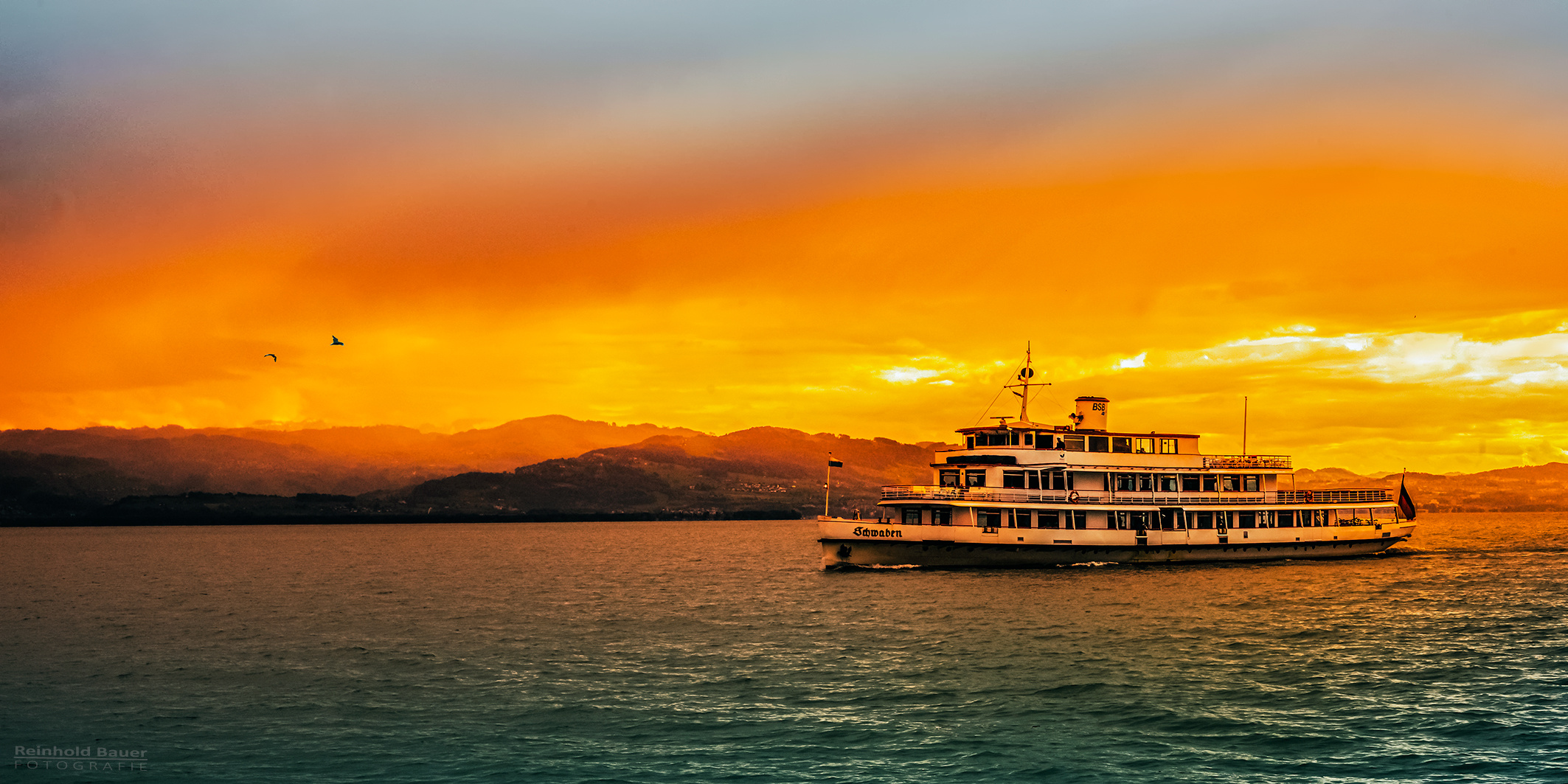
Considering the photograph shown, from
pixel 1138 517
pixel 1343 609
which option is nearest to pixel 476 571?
pixel 1138 517

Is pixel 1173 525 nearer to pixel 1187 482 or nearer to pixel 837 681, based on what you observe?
pixel 1187 482

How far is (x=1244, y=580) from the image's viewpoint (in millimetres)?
62844

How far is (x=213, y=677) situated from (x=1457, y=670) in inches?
1520

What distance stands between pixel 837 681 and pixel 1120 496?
139 feet

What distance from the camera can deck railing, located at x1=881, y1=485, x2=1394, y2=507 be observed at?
65.3 meters

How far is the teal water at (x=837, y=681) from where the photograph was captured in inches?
936

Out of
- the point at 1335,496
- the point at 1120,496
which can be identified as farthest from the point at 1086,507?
the point at 1335,496

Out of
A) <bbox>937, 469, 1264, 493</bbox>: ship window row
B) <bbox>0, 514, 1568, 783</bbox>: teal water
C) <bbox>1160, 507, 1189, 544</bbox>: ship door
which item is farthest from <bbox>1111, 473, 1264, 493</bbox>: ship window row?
<bbox>0, 514, 1568, 783</bbox>: teal water

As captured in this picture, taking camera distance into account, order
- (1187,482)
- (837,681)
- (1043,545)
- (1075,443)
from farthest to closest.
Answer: (1187,482) → (1075,443) → (1043,545) → (837,681)

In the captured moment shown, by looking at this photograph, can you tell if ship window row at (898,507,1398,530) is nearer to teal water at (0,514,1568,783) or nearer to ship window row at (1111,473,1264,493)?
ship window row at (1111,473,1264,493)

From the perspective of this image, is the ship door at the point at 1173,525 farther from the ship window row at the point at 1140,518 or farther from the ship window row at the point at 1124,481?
the ship window row at the point at 1124,481

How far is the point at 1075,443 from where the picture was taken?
7006 cm

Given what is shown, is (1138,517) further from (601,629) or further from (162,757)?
(162,757)

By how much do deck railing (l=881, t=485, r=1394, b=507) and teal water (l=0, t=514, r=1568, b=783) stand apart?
4623mm
